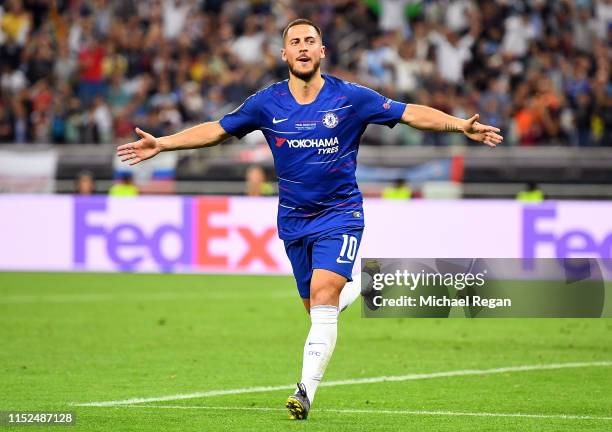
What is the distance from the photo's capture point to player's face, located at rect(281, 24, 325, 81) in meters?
7.88

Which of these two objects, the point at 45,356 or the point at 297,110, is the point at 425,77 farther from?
the point at 297,110

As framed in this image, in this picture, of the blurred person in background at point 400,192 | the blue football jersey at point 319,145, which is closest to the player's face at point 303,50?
the blue football jersey at point 319,145

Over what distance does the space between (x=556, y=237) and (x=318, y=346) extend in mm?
11187

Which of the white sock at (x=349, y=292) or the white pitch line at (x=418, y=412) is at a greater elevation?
the white sock at (x=349, y=292)

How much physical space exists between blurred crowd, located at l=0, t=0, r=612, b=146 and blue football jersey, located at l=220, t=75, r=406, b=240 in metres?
15.0

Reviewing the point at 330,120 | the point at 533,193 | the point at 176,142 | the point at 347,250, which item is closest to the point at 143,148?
the point at 176,142

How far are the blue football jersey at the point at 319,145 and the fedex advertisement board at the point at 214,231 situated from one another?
1057 centimetres

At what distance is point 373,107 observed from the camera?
805cm

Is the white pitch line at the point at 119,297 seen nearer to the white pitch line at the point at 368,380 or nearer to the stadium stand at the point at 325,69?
the stadium stand at the point at 325,69

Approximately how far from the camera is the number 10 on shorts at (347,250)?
7.87m

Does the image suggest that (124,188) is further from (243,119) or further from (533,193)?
(243,119)

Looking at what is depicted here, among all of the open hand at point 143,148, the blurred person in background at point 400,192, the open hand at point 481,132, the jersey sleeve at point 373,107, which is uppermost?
the jersey sleeve at point 373,107

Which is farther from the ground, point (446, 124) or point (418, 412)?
point (446, 124)

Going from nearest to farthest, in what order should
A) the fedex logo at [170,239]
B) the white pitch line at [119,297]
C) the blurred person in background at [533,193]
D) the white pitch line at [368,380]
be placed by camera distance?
the white pitch line at [368,380] → the white pitch line at [119,297] → the fedex logo at [170,239] → the blurred person in background at [533,193]
